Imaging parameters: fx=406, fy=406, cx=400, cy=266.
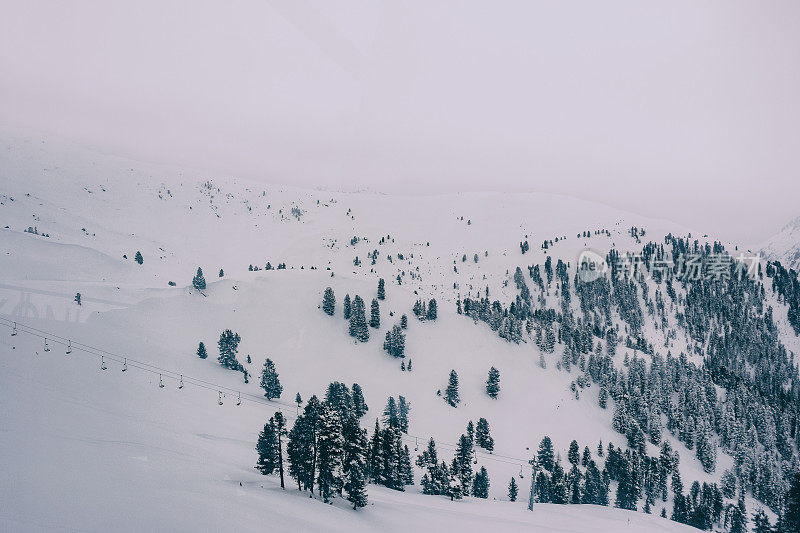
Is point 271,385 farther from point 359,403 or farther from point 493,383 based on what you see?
point 493,383

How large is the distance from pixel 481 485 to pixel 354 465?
44.8 m

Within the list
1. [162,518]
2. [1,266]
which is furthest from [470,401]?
[1,266]

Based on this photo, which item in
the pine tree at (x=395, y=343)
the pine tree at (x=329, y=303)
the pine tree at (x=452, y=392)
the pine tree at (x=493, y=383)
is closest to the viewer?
the pine tree at (x=452, y=392)

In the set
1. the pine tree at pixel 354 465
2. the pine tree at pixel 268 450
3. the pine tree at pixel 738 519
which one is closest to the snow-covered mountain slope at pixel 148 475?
the pine tree at pixel 268 450

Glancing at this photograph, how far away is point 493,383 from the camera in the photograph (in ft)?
413

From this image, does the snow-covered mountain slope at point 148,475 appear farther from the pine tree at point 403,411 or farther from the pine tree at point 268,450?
the pine tree at point 403,411

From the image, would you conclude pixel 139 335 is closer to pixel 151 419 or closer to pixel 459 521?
pixel 151 419

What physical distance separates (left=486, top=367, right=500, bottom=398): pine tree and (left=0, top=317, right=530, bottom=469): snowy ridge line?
24811mm

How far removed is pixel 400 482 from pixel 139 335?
73.4 metres

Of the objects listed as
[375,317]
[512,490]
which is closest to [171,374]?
[375,317]

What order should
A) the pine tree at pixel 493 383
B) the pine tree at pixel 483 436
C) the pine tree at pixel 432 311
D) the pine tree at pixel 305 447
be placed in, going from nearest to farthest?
the pine tree at pixel 305 447 → the pine tree at pixel 483 436 → the pine tree at pixel 493 383 → the pine tree at pixel 432 311

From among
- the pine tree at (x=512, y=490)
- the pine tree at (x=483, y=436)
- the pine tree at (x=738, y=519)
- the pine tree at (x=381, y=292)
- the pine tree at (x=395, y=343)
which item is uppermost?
the pine tree at (x=381, y=292)

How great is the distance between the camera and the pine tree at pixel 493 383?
125 meters

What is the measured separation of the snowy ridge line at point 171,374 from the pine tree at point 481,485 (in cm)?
902
